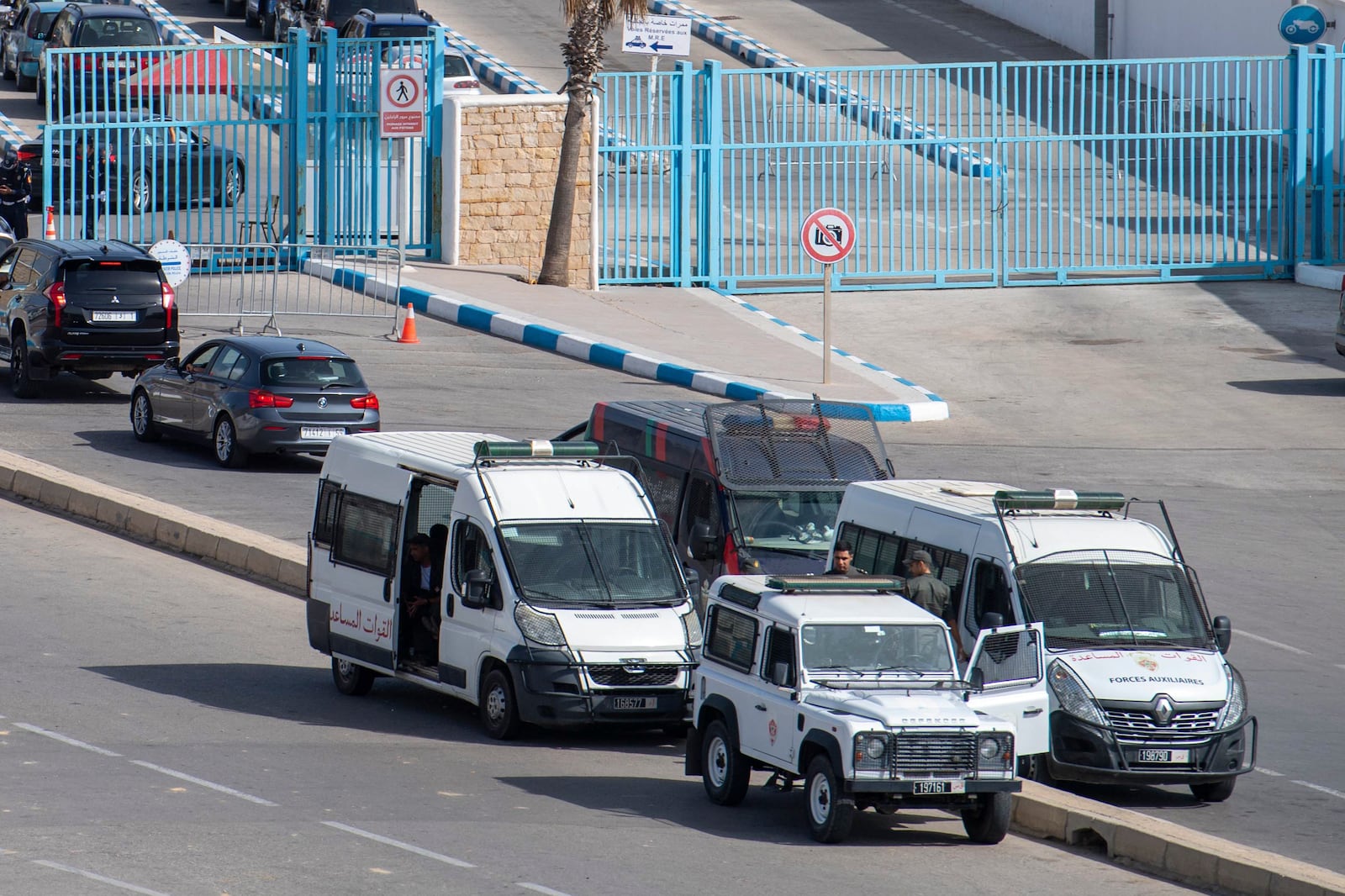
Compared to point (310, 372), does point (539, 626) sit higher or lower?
lower

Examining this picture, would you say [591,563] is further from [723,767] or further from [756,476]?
[723,767]

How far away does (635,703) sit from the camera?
43.8 feet

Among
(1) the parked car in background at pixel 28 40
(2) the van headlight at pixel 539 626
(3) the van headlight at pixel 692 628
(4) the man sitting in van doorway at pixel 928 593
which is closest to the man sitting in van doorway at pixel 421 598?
(2) the van headlight at pixel 539 626

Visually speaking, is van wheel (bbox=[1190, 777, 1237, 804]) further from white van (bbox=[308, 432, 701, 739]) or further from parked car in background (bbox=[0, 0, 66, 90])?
parked car in background (bbox=[0, 0, 66, 90])

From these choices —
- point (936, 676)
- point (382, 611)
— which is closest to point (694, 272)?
point (382, 611)

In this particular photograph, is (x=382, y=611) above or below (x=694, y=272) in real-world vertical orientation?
below

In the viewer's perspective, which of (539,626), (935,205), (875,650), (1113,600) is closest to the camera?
(875,650)

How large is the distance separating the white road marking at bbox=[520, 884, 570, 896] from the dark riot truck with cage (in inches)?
201

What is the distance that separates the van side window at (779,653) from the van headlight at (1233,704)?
9.16 ft

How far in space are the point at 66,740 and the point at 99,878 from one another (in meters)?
3.10

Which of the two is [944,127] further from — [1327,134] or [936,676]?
[936,676]

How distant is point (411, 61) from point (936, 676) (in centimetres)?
2220

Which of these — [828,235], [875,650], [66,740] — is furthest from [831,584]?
[828,235]

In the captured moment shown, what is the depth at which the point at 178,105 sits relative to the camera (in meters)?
42.5
